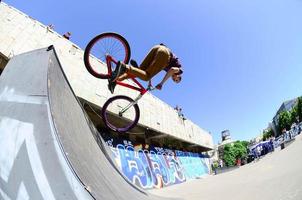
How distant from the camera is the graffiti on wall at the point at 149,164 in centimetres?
1173

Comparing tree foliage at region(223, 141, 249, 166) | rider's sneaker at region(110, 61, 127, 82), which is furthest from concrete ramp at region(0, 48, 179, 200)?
tree foliage at region(223, 141, 249, 166)

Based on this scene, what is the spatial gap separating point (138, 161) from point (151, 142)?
16.5 ft

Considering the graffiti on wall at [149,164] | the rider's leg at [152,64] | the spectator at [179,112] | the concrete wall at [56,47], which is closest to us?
the rider's leg at [152,64]

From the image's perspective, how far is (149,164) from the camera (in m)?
14.1

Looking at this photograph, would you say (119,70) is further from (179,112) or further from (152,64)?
(179,112)

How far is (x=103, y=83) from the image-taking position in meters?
12.2

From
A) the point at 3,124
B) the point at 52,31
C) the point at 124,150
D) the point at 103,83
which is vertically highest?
the point at 52,31

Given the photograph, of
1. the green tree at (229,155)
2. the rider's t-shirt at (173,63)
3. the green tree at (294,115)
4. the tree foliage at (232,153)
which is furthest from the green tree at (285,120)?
the rider's t-shirt at (173,63)

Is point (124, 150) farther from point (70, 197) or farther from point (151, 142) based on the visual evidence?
point (70, 197)

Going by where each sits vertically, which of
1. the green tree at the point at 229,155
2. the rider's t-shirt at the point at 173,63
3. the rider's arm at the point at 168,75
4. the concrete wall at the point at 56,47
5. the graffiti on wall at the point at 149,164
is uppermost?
the concrete wall at the point at 56,47

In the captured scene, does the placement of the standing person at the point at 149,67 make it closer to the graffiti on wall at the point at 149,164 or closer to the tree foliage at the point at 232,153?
the graffiti on wall at the point at 149,164

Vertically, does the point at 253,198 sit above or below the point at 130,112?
below

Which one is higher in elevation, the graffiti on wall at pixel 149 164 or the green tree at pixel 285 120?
the green tree at pixel 285 120

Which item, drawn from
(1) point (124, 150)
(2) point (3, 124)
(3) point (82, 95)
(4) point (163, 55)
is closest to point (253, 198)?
(4) point (163, 55)
